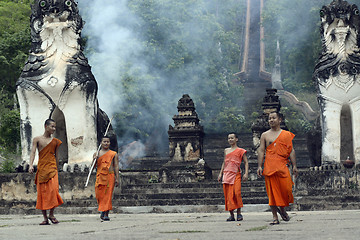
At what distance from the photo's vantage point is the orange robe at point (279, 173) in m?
9.16

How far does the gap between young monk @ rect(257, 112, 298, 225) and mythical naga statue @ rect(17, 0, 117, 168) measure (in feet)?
16.3

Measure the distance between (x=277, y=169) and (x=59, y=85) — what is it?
18.8 ft

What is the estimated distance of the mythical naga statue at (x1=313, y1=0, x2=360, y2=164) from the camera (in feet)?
46.2

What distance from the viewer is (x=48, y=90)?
44.8 feet

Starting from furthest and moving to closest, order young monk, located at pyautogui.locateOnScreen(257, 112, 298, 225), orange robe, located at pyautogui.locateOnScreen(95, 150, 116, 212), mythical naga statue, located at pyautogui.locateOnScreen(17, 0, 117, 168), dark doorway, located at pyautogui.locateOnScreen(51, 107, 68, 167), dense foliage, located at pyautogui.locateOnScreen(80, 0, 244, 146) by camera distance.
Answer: dense foliage, located at pyautogui.locateOnScreen(80, 0, 244, 146) → dark doorway, located at pyautogui.locateOnScreen(51, 107, 68, 167) → mythical naga statue, located at pyautogui.locateOnScreen(17, 0, 117, 168) → orange robe, located at pyautogui.locateOnScreen(95, 150, 116, 212) → young monk, located at pyautogui.locateOnScreen(257, 112, 298, 225)

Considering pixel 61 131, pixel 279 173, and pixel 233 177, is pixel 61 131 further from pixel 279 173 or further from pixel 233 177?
pixel 279 173

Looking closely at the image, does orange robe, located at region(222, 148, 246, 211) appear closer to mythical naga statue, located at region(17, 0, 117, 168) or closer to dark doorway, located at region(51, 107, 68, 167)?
mythical naga statue, located at region(17, 0, 117, 168)

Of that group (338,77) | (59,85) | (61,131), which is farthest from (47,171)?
(338,77)

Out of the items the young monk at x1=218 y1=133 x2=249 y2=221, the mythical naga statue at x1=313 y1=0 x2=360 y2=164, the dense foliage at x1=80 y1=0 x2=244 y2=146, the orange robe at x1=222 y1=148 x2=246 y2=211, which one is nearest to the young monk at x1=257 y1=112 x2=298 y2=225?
the young monk at x1=218 y1=133 x2=249 y2=221

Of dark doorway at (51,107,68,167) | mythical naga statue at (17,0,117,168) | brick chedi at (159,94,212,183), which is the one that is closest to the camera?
mythical naga statue at (17,0,117,168)

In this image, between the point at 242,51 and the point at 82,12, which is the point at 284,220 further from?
the point at 242,51

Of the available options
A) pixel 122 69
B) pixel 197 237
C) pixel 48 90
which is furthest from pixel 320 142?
pixel 122 69

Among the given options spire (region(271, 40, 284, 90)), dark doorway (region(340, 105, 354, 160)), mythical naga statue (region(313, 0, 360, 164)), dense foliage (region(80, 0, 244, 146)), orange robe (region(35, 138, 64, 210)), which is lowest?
orange robe (region(35, 138, 64, 210))

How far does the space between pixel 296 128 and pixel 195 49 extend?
5.55 meters
